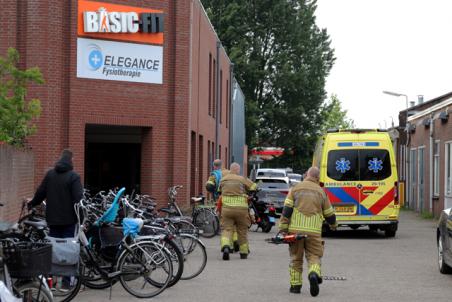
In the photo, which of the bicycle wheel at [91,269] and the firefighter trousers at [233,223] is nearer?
the bicycle wheel at [91,269]

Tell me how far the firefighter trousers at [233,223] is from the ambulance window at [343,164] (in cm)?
569

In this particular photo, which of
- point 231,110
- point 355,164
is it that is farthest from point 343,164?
point 231,110

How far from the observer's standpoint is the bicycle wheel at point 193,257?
12.2 m

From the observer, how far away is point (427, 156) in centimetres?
3575

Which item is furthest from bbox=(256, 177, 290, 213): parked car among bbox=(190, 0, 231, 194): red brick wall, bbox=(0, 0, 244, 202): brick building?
bbox=(0, 0, 244, 202): brick building

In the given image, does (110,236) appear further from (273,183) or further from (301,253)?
(273,183)

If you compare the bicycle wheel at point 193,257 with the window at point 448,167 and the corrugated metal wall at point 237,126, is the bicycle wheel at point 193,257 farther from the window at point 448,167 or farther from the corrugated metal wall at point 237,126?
the corrugated metal wall at point 237,126

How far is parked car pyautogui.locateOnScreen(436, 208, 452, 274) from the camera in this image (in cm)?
1266

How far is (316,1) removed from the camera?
59.3 m

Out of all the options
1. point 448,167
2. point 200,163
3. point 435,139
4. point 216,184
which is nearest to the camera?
point 216,184

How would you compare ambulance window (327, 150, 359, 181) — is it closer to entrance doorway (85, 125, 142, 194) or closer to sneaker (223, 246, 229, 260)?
sneaker (223, 246, 229, 260)

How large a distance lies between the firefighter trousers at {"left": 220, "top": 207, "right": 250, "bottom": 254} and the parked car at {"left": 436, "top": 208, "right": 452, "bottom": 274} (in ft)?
11.8

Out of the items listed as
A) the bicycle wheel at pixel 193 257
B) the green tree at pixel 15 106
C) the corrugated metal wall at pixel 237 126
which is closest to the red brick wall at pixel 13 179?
the green tree at pixel 15 106

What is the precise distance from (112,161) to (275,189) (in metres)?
6.27
